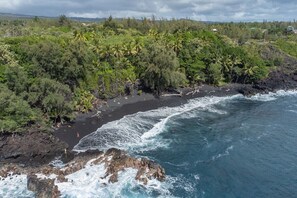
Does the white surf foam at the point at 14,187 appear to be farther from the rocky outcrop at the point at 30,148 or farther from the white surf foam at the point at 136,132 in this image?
the white surf foam at the point at 136,132

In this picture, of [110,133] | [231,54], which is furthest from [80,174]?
[231,54]

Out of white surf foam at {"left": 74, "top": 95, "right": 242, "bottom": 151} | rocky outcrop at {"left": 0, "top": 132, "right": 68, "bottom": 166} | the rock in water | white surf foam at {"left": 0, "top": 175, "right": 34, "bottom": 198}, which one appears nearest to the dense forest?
rocky outcrop at {"left": 0, "top": 132, "right": 68, "bottom": 166}

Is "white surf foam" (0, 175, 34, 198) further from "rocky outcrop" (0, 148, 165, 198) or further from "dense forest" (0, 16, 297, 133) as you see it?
"dense forest" (0, 16, 297, 133)

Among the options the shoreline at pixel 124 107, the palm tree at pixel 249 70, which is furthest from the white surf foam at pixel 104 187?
the palm tree at pixel 249 70

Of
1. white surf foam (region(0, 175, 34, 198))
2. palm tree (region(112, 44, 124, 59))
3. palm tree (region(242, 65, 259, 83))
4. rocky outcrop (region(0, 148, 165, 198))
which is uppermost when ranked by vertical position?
palm tree (region(112, 44, 124, 59))

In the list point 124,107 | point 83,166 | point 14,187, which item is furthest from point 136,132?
point 14,187

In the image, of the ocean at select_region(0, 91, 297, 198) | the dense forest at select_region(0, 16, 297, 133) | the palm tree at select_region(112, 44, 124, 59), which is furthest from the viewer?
the palm tree at select_region(112, 44, 124, 59)
